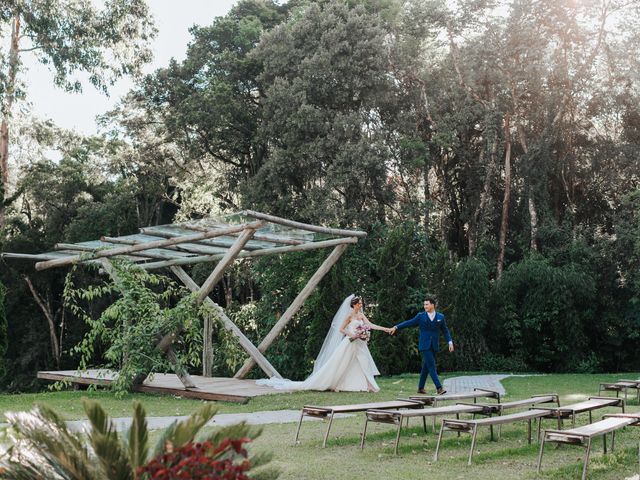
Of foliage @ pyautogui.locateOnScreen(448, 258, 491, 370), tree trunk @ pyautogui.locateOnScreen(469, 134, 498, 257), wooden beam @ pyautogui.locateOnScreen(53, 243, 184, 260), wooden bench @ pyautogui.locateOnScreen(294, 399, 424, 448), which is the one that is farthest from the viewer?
tree trunk @ pyautogui.locateOnScreen(469, 134, 498, 257)

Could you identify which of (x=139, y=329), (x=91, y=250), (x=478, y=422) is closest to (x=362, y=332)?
(x=139, y=329)

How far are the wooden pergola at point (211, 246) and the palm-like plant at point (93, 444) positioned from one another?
26.8 feet

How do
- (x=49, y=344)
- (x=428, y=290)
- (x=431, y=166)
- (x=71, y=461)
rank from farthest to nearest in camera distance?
(x=49, y=344), (x=431, y=166), (x=428, y=290), (x=71, y=461)

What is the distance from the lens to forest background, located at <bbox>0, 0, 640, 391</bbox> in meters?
20.8

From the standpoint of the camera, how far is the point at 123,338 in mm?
13133

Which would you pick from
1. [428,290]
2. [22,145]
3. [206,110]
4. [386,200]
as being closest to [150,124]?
[206,110]

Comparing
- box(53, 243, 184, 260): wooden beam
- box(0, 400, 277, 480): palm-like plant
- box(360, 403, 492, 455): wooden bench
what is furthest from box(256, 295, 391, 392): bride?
box(0, 400, 277, 480): palm-like plant

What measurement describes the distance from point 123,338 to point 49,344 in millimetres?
20678

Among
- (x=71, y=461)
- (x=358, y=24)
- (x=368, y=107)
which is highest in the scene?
(x=358, y=24)

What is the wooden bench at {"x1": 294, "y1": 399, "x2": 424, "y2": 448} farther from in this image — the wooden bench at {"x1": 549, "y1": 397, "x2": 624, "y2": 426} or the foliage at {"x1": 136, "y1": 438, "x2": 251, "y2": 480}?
the foliage at {"x1": 136, "y1": 438, "x2": 251, "y2": 480}

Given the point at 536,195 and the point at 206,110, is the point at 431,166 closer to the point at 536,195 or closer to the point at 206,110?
the point at 536,195

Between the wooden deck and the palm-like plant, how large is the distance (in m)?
8.28

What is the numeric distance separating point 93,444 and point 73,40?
22028 millimetres

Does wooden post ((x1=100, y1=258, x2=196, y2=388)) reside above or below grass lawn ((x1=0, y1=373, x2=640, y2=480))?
above
